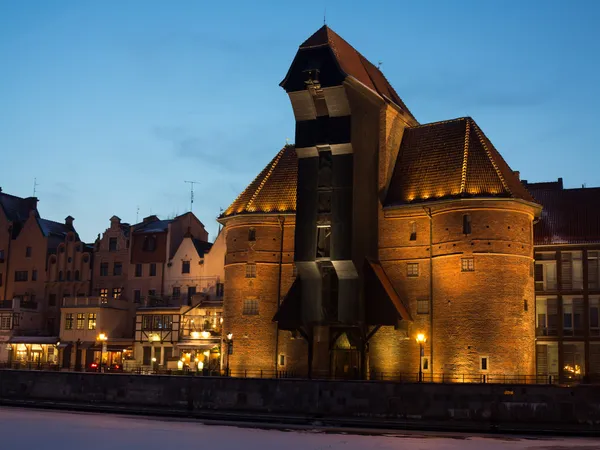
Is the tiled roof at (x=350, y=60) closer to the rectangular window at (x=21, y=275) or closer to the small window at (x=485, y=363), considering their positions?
the small window at (x=485, y=363)

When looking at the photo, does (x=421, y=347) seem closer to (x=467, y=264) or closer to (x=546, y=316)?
(x=467, y=264)

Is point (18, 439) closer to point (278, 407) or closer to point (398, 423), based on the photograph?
point (278, 407)

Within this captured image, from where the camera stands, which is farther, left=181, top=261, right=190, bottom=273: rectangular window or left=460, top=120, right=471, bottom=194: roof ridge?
left=181, top=261, right=190, bottom=273: rectangular window

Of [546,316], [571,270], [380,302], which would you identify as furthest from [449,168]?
[546,316]

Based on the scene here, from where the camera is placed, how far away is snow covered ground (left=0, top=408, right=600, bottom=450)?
3681 centimetres

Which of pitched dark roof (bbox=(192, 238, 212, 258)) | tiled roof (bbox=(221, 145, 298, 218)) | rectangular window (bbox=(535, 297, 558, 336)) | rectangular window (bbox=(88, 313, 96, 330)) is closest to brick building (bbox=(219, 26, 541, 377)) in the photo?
tiled roof (bbox=(221, 145, 298, 218))

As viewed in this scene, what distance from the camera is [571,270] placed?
2248 inches

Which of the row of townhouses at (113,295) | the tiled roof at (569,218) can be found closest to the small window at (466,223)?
the tiled roof at (569,218)

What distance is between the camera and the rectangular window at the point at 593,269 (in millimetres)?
56188

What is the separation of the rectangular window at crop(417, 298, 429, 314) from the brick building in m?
0.08

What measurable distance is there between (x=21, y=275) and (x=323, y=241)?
3876 cm

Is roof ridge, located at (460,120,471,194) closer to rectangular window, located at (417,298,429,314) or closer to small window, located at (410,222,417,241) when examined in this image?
small window, located at (410,222,417,241)

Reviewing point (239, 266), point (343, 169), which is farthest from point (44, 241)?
point (343, 169)

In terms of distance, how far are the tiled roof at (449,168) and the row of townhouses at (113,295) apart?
756 inches
